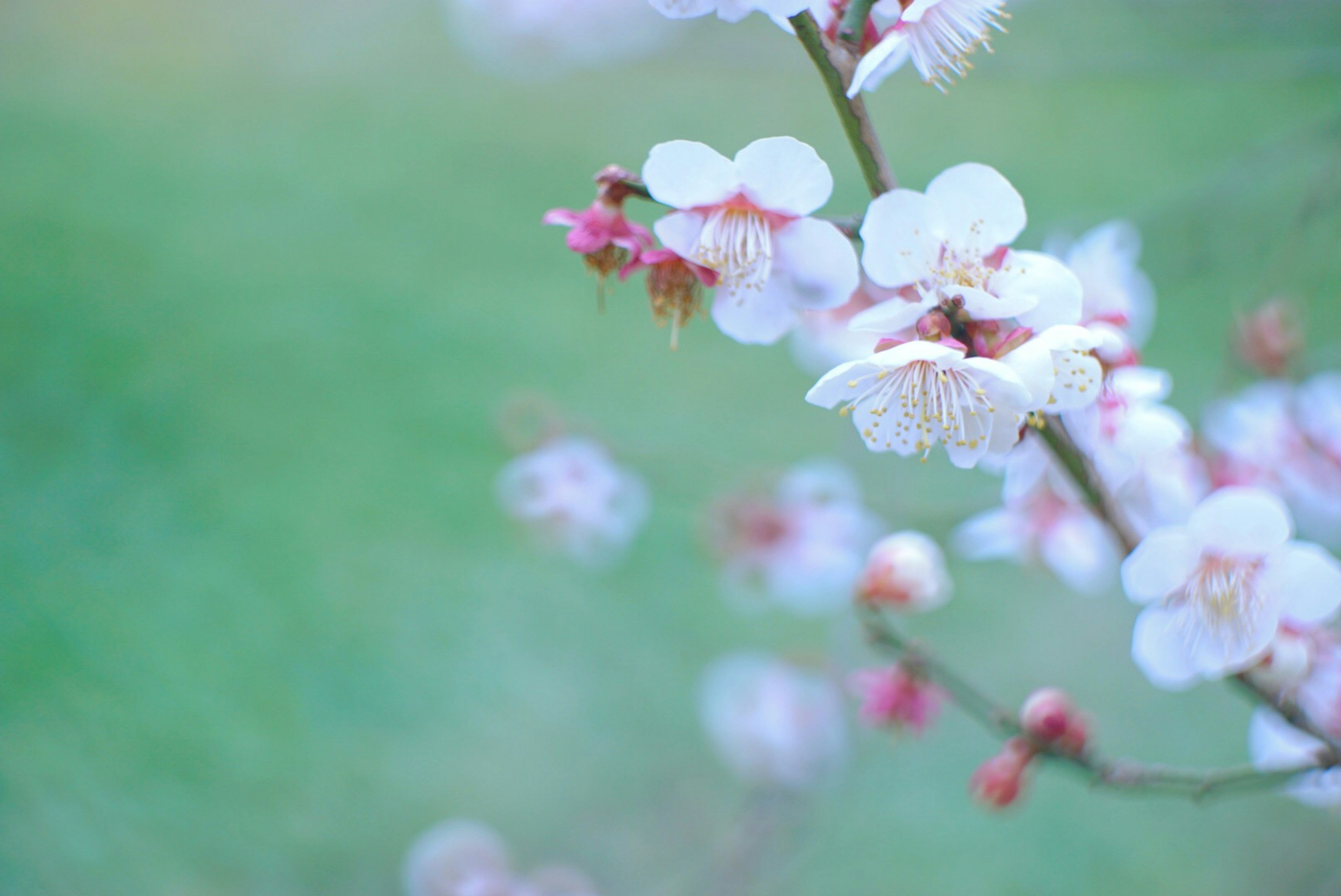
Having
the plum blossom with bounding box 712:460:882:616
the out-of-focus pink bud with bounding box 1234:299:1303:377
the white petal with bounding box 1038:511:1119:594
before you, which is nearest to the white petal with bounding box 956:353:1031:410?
the white petal with bounding box 1038:511:1119:594

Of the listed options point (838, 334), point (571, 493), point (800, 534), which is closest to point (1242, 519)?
point (838, 334)

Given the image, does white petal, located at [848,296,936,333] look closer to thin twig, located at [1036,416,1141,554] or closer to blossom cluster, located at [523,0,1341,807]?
blossom cluster, located at [523,0,1341,807]

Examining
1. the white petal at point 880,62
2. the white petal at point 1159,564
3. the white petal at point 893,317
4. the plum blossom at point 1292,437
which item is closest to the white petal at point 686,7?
the white petal at point 880,62

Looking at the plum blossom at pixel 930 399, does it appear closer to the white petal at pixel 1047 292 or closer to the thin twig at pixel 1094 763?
the white petal at pixel 1047 292

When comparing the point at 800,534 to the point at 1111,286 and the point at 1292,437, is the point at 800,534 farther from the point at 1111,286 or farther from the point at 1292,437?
the point at 1111,286

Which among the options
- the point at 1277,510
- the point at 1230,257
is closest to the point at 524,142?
the point at 1230,257

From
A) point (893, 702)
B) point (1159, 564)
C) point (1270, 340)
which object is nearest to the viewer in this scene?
point (1159, 564)
